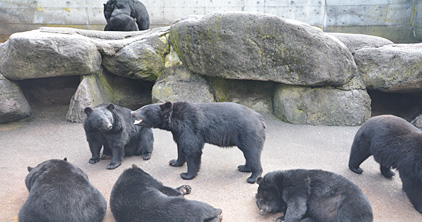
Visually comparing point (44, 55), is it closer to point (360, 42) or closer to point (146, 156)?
point (146, 156)

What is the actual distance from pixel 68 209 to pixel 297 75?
17.9 ft

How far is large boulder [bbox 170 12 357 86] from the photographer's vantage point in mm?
6941

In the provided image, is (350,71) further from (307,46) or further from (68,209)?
(68,209)

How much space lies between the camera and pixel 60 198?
11.4ft

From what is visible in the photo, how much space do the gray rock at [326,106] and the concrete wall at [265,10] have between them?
8.98 metres

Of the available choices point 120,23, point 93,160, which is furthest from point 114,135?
point 120,23

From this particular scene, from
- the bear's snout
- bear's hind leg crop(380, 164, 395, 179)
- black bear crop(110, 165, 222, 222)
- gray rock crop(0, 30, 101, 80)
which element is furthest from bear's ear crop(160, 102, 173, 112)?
bear's hind leg crop(380, 164, 395, 179)

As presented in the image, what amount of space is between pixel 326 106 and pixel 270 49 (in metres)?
1.87

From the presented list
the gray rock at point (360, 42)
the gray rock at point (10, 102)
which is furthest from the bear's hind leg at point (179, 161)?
the gray rock at point (360, 42)

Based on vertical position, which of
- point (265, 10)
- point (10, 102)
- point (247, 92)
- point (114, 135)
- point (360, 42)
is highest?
point (265, 10)

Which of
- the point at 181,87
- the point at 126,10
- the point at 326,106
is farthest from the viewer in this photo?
the point at 126,10

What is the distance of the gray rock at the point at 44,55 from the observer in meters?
6.74

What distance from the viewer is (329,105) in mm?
7285

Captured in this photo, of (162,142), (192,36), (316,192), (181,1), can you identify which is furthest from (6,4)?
(316,192)
